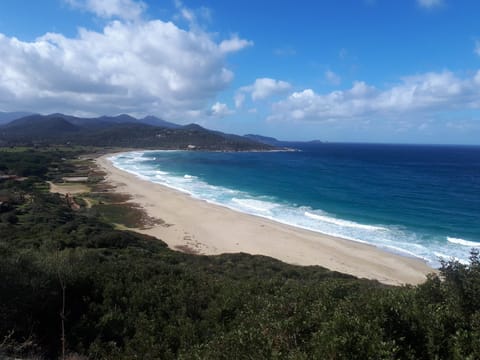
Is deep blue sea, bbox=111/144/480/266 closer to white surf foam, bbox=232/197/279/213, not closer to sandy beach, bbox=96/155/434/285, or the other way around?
white surf foam, bbox=232/197/279/213

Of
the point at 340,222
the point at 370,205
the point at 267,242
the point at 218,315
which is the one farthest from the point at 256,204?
the point at 218,315

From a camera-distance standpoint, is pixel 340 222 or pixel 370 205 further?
pixel 370 205

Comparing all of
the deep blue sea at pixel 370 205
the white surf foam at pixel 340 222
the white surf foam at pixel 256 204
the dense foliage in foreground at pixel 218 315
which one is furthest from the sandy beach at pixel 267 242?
the dense foliage in foreground at pixel 218 315

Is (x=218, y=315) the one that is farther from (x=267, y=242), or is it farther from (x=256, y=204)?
(x=256, y=204)

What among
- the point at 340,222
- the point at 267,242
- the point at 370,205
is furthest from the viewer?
the point at 370,205

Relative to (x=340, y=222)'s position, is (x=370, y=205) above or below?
above

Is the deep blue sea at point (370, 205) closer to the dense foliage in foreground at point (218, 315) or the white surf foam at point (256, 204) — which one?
the white surf foam at point (256, 204)
